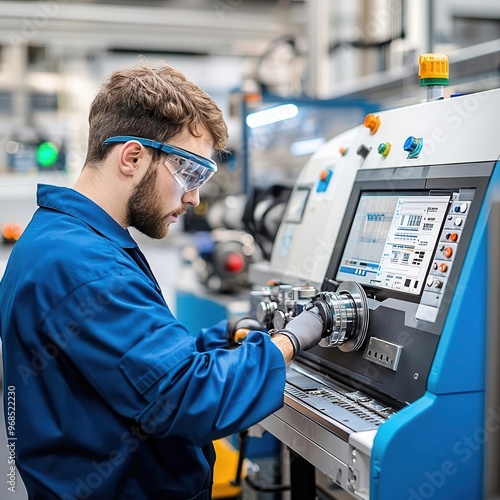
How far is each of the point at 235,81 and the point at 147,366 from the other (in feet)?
17.9

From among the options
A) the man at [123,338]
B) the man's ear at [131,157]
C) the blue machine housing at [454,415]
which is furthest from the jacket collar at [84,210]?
the blue machine housing at [454,415]

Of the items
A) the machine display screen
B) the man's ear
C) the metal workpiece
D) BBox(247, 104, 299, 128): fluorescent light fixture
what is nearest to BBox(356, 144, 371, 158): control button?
the machine display screen

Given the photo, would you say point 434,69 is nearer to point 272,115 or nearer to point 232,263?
point 272,115

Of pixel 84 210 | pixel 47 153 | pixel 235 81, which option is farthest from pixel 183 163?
pixel 235 81

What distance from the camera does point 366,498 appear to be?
125cm

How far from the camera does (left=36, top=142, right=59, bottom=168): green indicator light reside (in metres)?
4.76

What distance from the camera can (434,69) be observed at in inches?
64.3

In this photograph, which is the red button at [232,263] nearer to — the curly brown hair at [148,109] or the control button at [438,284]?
the curly brown hair at [148,109]

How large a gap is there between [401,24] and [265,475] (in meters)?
2.58

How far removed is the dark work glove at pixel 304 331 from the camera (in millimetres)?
1429

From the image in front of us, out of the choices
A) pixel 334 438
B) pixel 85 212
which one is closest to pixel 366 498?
pixel 334 438

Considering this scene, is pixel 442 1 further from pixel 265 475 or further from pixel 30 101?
pixel 30 101

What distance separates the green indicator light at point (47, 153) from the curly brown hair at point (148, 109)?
11.3 feet

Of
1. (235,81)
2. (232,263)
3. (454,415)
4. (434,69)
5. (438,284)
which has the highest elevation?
(235,81)
